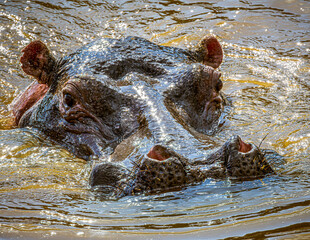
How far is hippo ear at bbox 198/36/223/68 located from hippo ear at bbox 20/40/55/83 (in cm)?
197

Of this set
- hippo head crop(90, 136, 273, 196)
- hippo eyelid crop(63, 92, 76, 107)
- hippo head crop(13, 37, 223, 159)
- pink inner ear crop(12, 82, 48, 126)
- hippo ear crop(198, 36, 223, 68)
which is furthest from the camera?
hippo ear crop(198, 36, 223, 68)

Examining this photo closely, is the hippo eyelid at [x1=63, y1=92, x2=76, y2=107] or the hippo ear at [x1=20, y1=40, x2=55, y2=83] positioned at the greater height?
the hippo ear at [x1=20, y1=40, x2=55, y2=83]

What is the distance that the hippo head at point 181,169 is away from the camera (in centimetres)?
335

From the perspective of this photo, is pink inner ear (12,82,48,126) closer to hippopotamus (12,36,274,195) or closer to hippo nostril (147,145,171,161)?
hippopotamus (12,36,274,195)

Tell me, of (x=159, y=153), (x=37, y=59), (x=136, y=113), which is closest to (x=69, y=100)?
(x=136, y=113)

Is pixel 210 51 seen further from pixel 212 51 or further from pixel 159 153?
pixel 159 153

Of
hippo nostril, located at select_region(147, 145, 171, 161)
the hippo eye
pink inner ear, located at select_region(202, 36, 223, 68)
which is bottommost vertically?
the hippo eye

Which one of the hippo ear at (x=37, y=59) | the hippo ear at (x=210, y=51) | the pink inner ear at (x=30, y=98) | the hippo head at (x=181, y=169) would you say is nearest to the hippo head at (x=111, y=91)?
the hippo ear at (x=37, y=59)

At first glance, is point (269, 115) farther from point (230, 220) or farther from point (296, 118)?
point (230, 220)

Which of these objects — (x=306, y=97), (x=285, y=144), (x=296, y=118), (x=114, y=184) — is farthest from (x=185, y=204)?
(x=306, y=97)

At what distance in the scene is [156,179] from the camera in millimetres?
3348

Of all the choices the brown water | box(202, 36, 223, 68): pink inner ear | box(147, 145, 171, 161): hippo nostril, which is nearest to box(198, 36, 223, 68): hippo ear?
box(202, 36, 223, 68): pink inner ear

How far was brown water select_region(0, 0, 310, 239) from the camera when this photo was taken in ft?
9.43

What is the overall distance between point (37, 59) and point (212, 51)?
232cm
